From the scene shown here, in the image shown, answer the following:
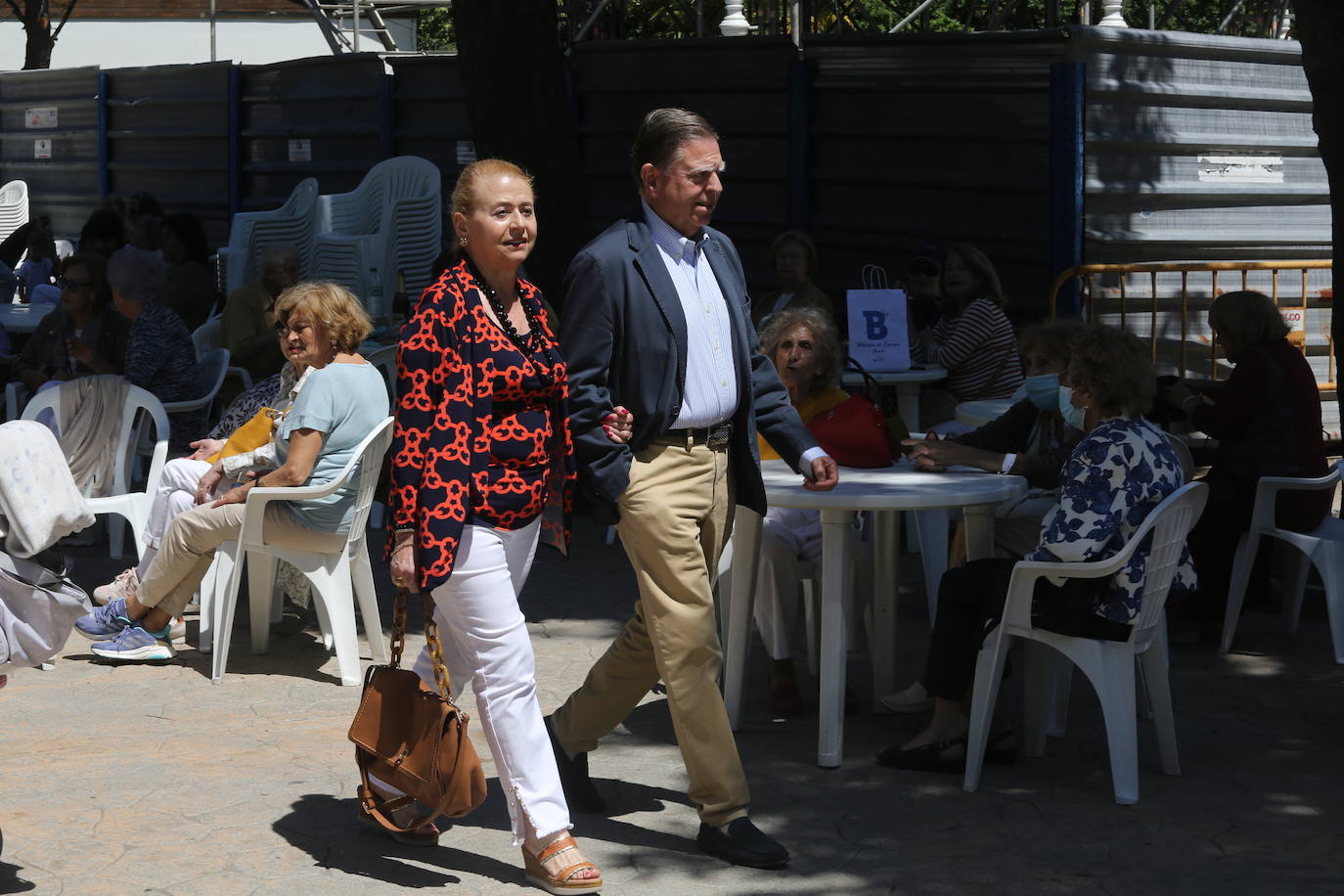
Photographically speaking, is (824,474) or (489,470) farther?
(824,474)

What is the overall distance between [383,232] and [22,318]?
7.59 feet

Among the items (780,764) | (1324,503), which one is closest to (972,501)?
(780,764)

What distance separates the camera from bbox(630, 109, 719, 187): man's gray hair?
13.0 feet

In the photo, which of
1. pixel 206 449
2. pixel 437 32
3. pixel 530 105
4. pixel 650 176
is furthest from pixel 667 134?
pixel 437 32

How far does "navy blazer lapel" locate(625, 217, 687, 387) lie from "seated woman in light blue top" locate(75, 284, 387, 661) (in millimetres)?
1845

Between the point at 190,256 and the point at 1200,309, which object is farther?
the point at 190,256

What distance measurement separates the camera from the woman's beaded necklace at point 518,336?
12.8 ft

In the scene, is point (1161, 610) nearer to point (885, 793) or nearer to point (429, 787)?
point (885, 793)

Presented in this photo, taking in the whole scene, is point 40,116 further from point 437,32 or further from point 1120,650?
point 437,32

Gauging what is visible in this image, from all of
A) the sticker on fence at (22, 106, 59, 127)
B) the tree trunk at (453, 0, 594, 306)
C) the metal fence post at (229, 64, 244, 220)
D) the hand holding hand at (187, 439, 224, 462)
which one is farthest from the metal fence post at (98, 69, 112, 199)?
the hand holding hand at (187, 439, 224, 462)

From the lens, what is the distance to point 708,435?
13.4 feet

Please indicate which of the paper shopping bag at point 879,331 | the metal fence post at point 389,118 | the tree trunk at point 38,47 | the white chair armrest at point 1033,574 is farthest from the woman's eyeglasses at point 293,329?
the tree trunk at point 38,47

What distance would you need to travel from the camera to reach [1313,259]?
9734 millimetres

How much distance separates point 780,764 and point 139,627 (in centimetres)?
244
